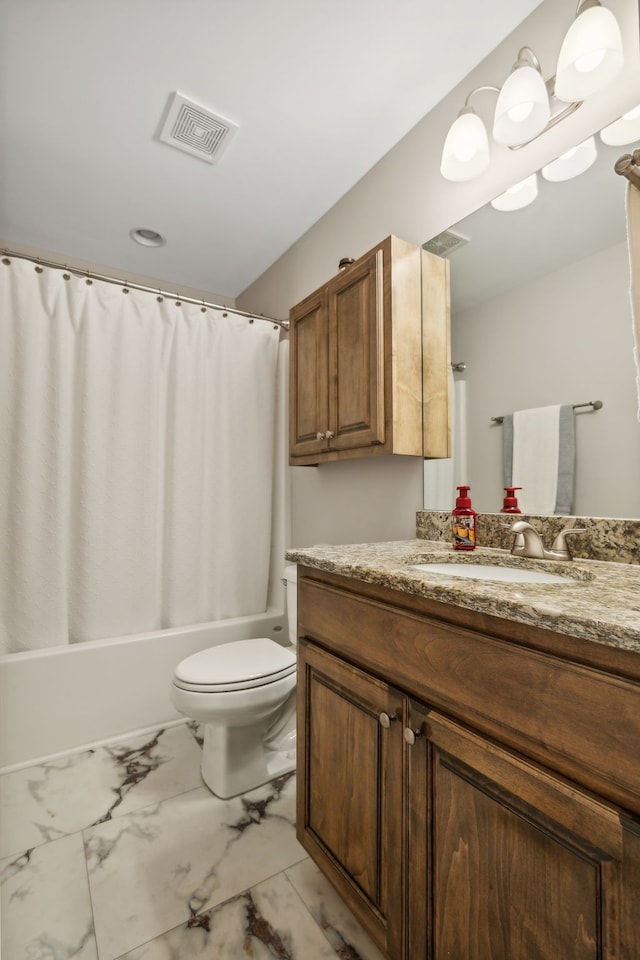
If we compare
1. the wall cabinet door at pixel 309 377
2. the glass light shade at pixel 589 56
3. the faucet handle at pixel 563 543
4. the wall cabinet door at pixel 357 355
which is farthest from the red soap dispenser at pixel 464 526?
the glass light shade at pixel 589 56

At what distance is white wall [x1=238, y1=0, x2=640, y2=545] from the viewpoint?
46.1 inches

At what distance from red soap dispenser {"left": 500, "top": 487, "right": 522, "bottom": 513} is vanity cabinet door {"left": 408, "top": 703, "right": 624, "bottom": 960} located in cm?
66

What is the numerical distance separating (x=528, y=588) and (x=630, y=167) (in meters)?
0.98

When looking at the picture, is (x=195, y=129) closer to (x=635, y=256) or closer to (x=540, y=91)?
(x=540, y=91)

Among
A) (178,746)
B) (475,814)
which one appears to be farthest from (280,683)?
(475,814)

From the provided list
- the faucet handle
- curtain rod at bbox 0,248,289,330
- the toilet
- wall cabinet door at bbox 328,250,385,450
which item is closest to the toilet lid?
the toilet

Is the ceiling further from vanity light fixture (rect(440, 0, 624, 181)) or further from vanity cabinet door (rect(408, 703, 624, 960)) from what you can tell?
vanity cabinet door (rect(408, 703, 624, 960))

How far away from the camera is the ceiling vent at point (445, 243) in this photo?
144cm

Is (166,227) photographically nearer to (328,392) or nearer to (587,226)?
(328,392)

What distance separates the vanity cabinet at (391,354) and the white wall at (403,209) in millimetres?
166

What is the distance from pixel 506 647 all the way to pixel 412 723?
0.88 ft

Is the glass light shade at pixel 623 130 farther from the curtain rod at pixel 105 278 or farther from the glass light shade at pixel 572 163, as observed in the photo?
the curtain rod at pixel 105 278

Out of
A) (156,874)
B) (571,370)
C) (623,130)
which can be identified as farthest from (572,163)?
(156,874)

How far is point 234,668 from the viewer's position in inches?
58.4
